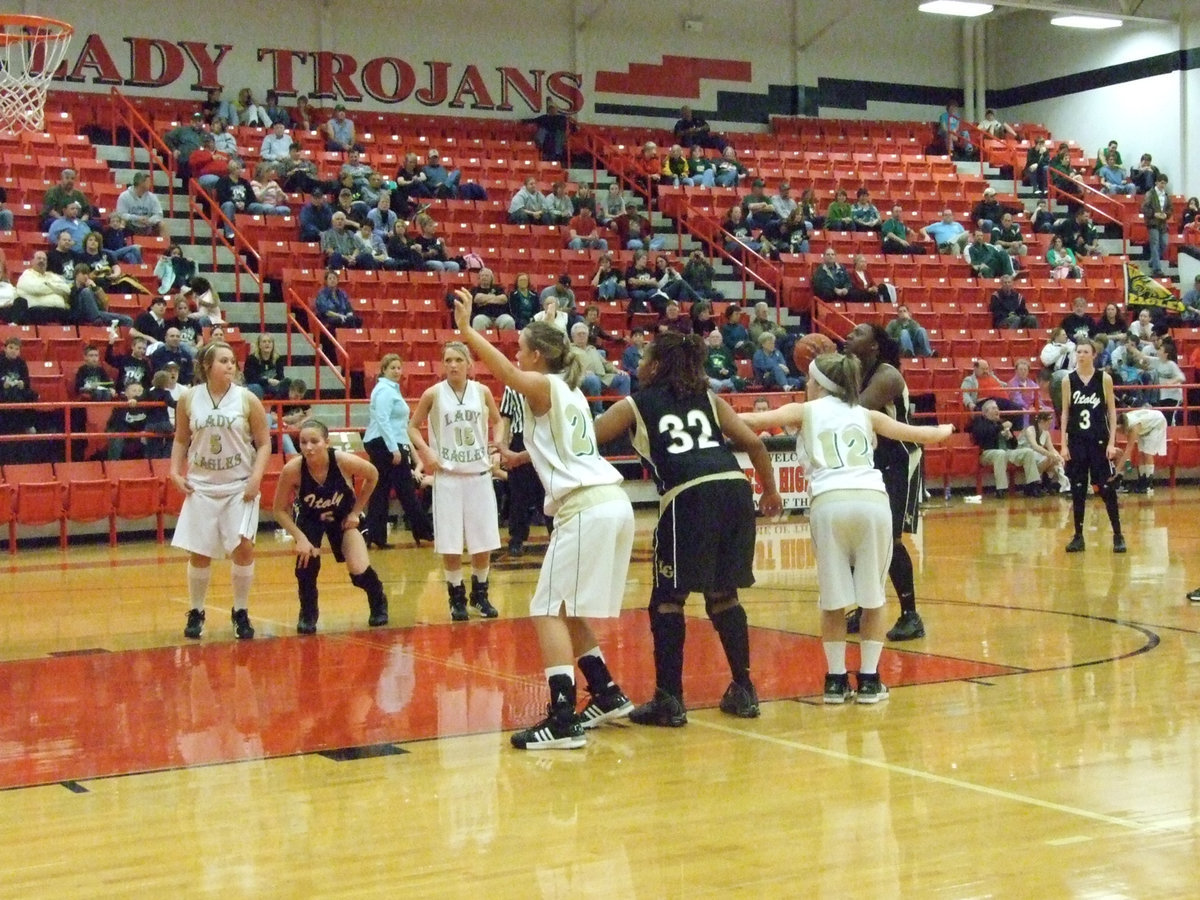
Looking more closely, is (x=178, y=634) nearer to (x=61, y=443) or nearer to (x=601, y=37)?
(x=61, y=443)

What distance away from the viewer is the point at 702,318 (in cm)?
2216

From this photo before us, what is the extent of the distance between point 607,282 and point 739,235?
12.7ft

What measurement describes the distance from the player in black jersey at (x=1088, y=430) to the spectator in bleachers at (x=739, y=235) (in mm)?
11961

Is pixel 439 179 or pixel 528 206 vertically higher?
pixel 439 179

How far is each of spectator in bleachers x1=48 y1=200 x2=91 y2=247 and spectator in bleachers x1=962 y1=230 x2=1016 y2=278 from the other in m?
14.3

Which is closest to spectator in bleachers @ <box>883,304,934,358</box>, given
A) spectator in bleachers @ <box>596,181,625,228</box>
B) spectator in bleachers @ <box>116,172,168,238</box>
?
spectator in bleachers @ <box>596,181,625,228</box>

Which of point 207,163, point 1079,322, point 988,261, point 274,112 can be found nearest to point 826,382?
point 207,163

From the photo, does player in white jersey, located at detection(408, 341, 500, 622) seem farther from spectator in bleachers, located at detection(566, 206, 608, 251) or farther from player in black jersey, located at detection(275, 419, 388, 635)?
spectator in bleachers, located at detection(566, 206, 608, 251)

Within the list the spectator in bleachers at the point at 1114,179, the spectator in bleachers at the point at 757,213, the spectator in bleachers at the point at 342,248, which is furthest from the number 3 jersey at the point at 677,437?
the spectator in bleachers at the point at 1114,179

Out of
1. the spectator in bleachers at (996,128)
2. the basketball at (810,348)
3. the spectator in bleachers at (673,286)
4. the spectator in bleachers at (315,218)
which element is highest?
the spectator in bleachers at (996,128)

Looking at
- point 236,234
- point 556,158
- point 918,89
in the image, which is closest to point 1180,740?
point 236,234

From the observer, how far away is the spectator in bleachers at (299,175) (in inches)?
893

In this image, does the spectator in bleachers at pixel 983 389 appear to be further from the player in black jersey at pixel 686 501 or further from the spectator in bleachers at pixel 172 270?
the player in black jersey at pixel 686 501

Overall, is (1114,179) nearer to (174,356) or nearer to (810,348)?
(174,356)
